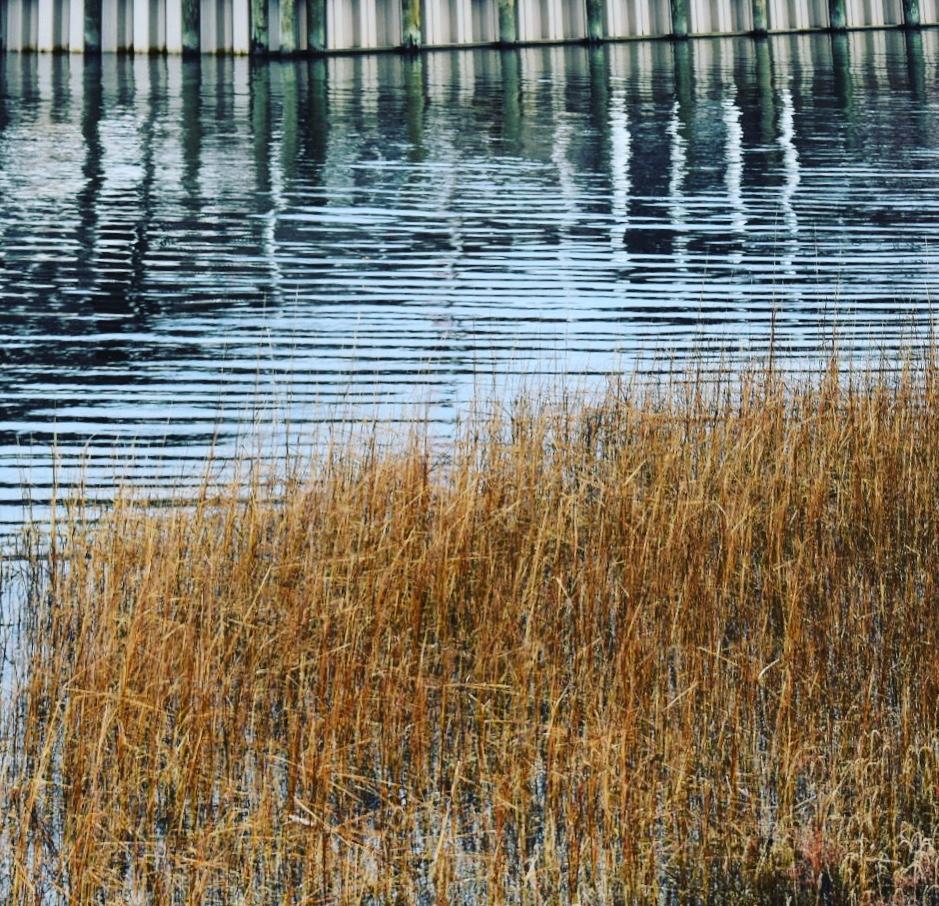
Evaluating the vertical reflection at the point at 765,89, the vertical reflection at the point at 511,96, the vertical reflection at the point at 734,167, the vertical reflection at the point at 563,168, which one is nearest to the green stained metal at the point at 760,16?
the vertical reflection at the point at 765,89

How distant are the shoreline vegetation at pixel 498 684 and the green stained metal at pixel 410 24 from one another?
30.3m

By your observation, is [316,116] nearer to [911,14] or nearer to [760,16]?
[760,16]

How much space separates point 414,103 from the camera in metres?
30.1

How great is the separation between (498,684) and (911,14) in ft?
138

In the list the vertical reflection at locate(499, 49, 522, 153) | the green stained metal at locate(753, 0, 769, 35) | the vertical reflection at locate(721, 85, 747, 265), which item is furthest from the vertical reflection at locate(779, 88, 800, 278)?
the green stained metal at locate(753, 0, 769, 35)

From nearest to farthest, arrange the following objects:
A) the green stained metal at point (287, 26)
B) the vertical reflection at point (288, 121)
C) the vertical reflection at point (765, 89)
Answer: the vertical reflection at point (288, 121), the vertical reflection at point (765, 89), the green stained metal at point (287, 26)

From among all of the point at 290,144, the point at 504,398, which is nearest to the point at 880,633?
the point at 504,398

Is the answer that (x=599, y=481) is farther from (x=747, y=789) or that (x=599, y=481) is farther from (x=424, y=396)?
(x=424, y=396)

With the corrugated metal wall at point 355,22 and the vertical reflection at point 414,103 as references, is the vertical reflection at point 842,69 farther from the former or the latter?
the vertical reflection at point 414,103

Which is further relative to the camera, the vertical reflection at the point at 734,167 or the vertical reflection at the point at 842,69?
the vertical reflection at the point at 842,69

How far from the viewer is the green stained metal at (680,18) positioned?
139ft

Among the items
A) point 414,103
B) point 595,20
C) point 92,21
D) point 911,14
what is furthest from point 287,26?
point 911,14

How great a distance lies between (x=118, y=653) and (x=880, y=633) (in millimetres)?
3121

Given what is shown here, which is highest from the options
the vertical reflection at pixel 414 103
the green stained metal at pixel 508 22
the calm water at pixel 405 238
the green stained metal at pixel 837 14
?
the green stained metal at pixel 837 14
